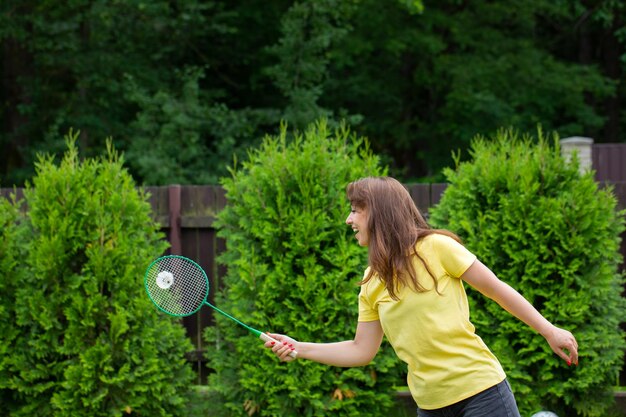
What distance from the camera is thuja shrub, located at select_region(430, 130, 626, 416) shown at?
6.60 meters

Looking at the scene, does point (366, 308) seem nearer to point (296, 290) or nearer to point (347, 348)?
point (347, 348)

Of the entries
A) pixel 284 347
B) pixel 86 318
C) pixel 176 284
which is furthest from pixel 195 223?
pixel 284 347

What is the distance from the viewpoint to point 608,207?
6.77 m

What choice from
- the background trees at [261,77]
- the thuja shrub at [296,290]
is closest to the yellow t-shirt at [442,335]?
the thuja shrub at [296,290]

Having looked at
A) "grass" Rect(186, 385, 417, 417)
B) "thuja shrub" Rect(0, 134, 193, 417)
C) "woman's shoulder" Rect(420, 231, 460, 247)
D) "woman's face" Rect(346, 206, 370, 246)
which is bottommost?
"grass" Rect(186, 385, 417, 417)

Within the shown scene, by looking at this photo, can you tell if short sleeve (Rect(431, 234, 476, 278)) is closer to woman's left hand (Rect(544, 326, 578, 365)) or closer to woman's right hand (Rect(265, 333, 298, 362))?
woman's left hand (Rect(544, 326, 578, 365))

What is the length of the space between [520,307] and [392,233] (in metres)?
0.58

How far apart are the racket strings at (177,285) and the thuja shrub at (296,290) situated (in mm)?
1879

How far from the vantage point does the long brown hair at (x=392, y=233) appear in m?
3.42

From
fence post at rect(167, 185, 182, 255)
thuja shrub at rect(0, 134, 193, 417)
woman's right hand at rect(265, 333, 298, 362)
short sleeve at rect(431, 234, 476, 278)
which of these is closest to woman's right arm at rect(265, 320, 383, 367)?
woman's right hand at rect(265, 333, 298, 362)

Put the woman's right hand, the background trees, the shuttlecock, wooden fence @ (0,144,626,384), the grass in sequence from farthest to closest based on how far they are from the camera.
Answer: the background trees
wooden fence @ (0,144,626,384)
the grass
the shuttlecock
the woman's right hand

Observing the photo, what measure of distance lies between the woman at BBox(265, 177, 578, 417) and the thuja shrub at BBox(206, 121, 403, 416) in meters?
3.02

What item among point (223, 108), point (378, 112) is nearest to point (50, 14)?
point (223, 108)

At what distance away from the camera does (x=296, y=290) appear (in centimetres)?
657
